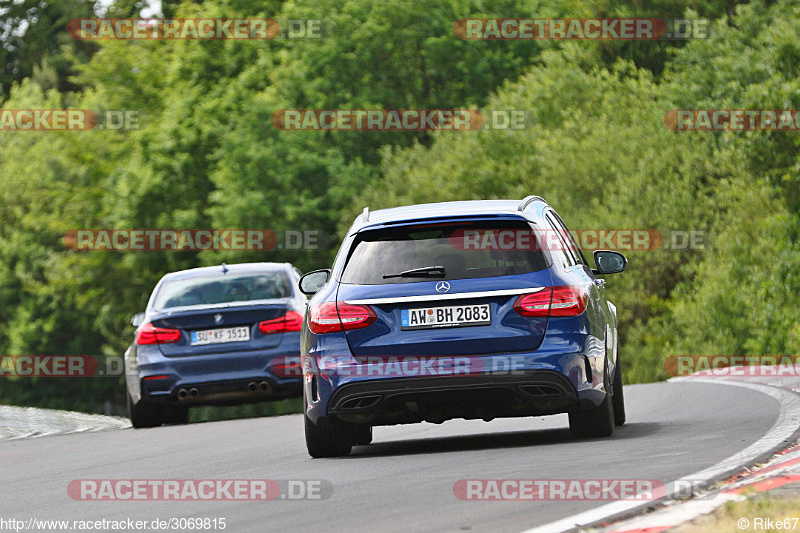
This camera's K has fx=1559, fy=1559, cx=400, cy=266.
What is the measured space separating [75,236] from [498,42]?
1721 cm

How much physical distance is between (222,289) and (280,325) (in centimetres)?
129

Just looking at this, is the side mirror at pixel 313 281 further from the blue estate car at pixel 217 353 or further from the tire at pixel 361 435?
the blue estate car at pixel 217 353

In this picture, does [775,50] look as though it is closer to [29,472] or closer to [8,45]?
[29,472]

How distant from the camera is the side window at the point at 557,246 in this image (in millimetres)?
10443

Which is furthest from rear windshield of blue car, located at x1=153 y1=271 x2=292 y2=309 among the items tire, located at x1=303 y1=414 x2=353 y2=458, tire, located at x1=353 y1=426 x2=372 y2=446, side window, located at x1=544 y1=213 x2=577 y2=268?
side window, located at x1=544 y1=213 x2=577 y2=268

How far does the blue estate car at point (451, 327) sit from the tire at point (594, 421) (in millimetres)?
141

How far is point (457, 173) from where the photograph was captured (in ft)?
153

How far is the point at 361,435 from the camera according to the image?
39.5 ft

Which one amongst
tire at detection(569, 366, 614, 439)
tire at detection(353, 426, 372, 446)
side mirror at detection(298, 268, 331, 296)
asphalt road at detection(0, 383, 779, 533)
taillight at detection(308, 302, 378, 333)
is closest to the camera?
asphalt road at detection(0, 383, 779, 533)

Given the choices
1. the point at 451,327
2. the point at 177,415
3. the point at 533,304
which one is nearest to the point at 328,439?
the point at 451,327

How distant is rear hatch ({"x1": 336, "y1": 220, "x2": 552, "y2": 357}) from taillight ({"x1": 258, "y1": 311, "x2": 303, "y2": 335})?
6304 mm

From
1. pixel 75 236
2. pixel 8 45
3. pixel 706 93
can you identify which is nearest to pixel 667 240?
pixel 706 93

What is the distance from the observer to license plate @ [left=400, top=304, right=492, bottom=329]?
1011 centimetres

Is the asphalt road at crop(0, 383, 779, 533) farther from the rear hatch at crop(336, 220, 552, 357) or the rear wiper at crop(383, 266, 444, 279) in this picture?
the rear wiper at crop(383, 266, 444, 279)
